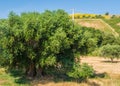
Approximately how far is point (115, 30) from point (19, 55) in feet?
233

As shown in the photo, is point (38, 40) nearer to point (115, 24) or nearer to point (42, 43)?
point (42, 43)

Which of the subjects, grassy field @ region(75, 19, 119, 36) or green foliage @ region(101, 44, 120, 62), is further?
grassy field @ region(75, 19, 119, 36)

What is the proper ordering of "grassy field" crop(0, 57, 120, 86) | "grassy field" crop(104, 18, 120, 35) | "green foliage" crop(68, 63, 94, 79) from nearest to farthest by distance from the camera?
"grassy field" crop(0, 57, 120, 86)
"green foliage" crop(68, 63, 94, 79)
"grassy field" crop(104, 18, 120, 35)

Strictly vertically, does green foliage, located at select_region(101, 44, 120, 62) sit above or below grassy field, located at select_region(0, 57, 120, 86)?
above

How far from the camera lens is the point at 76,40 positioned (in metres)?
27.1

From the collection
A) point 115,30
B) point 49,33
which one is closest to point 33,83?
point 49,33

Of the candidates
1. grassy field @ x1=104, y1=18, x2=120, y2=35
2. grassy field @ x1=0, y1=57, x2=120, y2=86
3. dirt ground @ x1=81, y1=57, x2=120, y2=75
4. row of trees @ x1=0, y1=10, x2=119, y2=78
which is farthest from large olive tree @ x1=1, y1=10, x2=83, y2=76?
grassy field @ x1=104, y1=18, x2=120, y2=35

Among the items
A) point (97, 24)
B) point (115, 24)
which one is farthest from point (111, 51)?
point (115, 24)

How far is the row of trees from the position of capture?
24.9m

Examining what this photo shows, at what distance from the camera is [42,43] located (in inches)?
1008

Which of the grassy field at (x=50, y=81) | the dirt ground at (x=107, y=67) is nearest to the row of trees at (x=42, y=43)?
the grassy field at (x=50, y=81)

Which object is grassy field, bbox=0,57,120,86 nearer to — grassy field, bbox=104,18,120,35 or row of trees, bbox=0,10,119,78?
row of trees, bbox=0,10,119,78

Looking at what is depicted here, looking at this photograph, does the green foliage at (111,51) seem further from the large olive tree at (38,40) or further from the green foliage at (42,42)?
the large olive tree at (38,40)

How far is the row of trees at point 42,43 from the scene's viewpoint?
24922 millimetres
